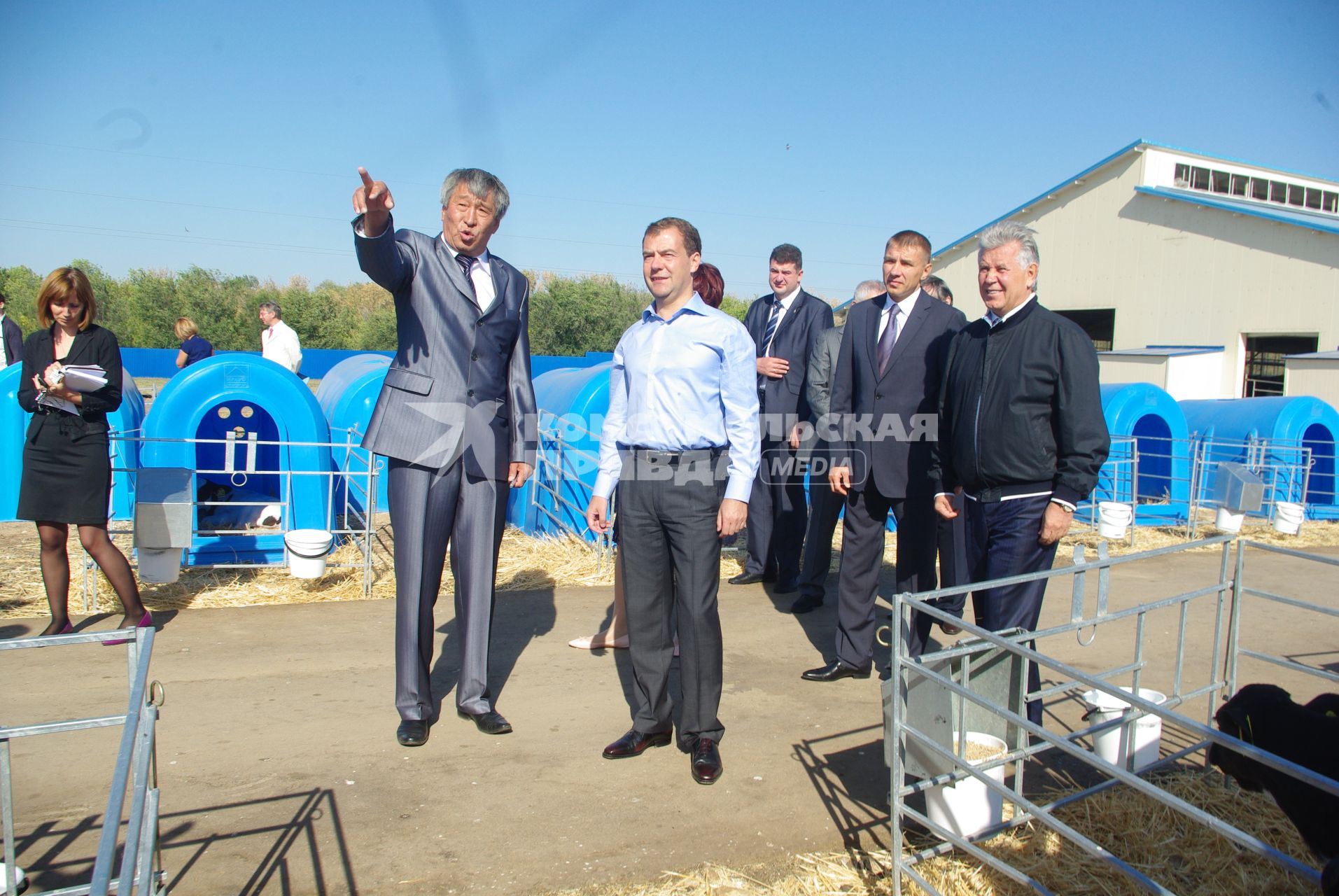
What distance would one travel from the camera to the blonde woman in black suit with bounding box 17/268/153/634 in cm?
480

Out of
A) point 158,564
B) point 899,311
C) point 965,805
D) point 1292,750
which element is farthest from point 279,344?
point 1292,750

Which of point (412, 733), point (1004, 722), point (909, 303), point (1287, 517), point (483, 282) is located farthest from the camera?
point (1287, 517)

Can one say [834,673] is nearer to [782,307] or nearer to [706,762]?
[706,762]

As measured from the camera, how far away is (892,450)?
451 cm

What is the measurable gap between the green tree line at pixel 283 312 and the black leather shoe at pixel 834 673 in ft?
104

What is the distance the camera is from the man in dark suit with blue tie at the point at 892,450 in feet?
14.9

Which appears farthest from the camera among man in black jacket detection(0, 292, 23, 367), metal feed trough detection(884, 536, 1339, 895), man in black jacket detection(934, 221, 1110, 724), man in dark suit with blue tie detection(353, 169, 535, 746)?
man in black jacket detection(0, 292, 23, 367)

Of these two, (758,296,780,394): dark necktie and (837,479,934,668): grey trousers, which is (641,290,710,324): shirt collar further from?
(758,296,780,394): dark necktie

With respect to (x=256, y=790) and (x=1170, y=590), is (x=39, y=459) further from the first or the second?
(x=1170, y=590)

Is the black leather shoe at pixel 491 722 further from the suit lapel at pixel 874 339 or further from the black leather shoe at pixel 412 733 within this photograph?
the suit lapel at pixel 874 339

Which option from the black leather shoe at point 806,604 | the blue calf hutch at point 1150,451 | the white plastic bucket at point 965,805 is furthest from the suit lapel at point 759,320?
the blue calf hutch at point 1150,451

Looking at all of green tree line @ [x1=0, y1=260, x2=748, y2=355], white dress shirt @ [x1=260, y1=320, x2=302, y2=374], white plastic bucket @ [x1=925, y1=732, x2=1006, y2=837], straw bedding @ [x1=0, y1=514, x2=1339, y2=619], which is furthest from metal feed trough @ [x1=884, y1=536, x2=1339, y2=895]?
green tree line @ [x1=0, y1=260, x2=748, y2=355]

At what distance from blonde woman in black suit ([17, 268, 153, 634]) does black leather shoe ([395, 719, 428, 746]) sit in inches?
78.9

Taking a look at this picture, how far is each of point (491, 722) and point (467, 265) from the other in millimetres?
1989
